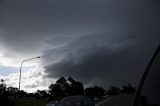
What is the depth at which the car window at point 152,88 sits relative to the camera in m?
3.63

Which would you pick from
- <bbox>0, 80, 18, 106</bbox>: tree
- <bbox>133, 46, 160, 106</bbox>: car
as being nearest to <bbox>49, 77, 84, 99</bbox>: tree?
<bbox>0, 80, 18, 106</bbox>: tree

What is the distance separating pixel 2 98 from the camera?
103 ft

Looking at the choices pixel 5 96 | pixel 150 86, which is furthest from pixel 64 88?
pixel 150 86

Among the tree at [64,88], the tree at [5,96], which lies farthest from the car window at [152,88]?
the tree at [64,88]

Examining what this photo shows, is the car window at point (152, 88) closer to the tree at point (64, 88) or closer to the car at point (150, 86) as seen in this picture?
the car at point (150, 86)

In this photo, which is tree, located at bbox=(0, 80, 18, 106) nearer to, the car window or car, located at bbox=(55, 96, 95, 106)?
car, located at bbox=(55, 96, 95, 106)

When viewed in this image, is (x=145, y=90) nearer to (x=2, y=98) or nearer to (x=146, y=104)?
(x=146, y=104)

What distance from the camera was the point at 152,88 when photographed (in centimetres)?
381

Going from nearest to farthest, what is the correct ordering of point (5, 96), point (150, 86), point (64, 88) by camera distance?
point (150, 86), point (5, 96), point (64, 88)

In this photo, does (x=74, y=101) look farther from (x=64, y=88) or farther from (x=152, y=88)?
(x=64, y=88)

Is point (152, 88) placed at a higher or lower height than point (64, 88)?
lower

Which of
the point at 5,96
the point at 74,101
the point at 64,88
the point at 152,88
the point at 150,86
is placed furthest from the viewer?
the point at 64,88

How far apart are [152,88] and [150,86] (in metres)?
0.11

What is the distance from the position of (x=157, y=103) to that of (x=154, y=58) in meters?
0.66
